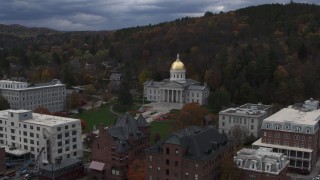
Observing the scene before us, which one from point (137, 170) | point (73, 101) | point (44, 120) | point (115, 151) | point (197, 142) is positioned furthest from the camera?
point (73, 101)

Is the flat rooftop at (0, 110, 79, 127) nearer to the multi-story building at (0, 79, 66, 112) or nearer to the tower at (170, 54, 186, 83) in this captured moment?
the multi-story building at (0, 79, 66, 112)

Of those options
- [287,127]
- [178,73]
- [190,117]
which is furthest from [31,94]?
[287,127]

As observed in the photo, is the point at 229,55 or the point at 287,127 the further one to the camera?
the point at 229,55

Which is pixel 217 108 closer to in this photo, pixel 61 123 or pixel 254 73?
pixel 254 73

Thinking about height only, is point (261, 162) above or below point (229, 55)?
below

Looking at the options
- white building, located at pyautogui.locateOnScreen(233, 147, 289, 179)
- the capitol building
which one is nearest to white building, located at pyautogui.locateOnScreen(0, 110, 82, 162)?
white building, located at pyautogui.locateOnScreen(233, 147, 289, 179)

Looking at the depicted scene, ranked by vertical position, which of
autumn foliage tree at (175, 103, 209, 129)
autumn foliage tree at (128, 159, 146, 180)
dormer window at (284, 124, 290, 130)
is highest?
dormer window at (284, 124, 290, 130)

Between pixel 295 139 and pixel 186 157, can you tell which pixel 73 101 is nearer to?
pixel 295 139
